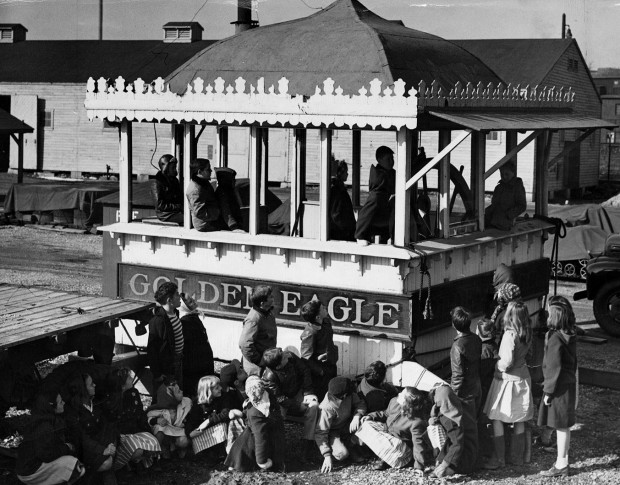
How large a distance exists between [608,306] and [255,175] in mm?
6555

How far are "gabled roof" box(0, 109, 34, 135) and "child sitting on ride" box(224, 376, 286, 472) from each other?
24681mm

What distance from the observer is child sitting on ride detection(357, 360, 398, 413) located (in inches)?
373

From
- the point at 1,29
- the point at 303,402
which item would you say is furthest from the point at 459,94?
the point at 1,29

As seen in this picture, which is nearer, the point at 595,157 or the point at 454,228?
the point at 454,228

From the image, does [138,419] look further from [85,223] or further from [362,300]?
[85,223]

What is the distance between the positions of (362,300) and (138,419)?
2.95m

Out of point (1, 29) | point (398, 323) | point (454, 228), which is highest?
point (1, 29)

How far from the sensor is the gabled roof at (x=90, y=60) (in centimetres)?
4253

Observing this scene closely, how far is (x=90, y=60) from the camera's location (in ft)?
146

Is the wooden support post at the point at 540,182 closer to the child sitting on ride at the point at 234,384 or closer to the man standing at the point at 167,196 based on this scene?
the man standing at the point at 167,196

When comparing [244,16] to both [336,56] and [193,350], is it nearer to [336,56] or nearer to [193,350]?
[336,56]

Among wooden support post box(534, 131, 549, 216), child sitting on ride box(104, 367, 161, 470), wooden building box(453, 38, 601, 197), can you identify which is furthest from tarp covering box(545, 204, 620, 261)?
wooden building box(453, 38, 601, 197)

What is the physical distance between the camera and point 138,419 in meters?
9.12

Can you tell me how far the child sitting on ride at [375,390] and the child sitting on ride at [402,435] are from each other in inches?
10.6
